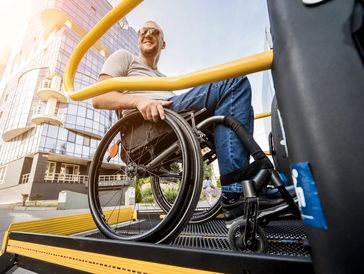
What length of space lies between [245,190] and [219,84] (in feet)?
1.68

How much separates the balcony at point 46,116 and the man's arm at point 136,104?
18.4 meters

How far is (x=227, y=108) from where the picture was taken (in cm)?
88

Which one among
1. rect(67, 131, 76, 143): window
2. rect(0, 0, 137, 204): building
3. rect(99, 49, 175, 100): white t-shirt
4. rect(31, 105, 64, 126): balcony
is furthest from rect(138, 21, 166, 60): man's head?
rect(67, 131, 76, 143): window

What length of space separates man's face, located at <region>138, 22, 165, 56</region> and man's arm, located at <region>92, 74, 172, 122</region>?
570 millimetres

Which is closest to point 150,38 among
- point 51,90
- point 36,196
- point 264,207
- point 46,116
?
point 264,207

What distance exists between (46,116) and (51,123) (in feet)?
2.80

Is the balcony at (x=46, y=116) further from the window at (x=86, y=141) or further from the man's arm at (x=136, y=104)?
the man's arm at (x=136, y=104)

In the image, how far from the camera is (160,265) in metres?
0.56

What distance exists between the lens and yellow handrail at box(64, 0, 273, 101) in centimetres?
46

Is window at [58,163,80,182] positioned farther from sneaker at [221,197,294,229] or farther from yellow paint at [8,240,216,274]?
sneaker at [221,197,294,229]

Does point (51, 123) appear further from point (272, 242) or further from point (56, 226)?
point (272, 242)

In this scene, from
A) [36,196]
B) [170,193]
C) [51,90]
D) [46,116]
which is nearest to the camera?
[170,193]

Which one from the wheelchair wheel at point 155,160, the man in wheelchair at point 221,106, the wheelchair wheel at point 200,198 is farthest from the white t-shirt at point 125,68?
the wheelchair wheel at point 200,198

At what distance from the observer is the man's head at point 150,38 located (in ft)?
4.94
